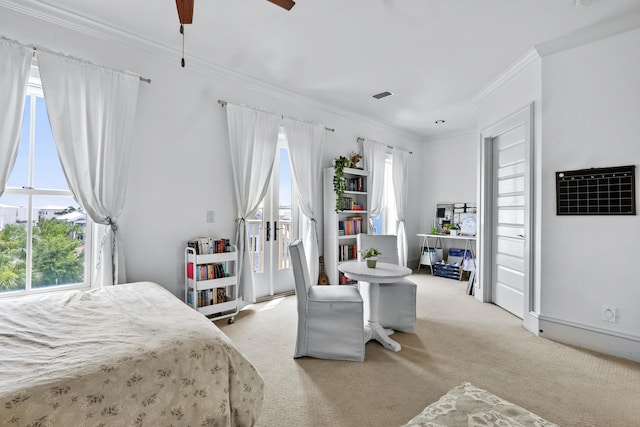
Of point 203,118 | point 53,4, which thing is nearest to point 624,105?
point 203,118

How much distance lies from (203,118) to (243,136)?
480 millimetres

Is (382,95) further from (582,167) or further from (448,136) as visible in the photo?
(448,136)

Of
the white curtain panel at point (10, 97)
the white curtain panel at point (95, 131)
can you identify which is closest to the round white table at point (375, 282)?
the white curtain panel at point (95, 131)

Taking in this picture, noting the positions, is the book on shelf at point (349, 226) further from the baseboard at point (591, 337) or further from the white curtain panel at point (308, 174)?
the baseboard at point (591, 337)

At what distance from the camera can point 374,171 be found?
5512mm

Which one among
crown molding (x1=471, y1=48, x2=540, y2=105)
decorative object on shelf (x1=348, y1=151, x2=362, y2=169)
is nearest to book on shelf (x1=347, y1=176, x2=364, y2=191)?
decorative object on shelf (x1=348, y1=151, x2=362, y2=169)

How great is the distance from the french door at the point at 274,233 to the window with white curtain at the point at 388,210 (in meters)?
2.30

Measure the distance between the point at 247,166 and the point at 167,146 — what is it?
2.91 feet

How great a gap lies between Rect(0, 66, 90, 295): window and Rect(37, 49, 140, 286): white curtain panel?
8.6 inches

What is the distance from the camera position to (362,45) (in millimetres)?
3121

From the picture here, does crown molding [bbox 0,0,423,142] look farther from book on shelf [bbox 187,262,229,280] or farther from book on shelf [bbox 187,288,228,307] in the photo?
book on shelf [bbox 187,288,228,307]

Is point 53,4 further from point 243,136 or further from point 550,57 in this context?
point 550,57

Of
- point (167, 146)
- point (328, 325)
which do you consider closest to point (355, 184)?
point (167, 146)

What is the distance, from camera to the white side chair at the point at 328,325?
97.4 inches
